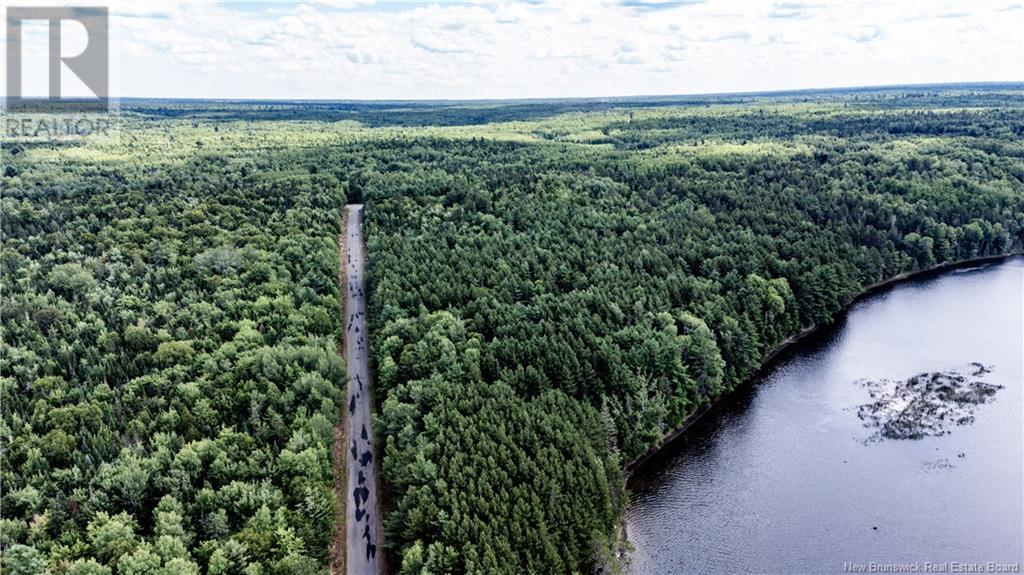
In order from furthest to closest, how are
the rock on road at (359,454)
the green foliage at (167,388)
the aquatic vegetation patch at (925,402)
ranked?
the aquatic vegetation patch at (925,402) → the rock on road at (359,454) → the green foliage at (167,388)

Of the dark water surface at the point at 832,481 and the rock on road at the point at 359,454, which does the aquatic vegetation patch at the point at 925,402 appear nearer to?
the dark water surface at the point at 832,481

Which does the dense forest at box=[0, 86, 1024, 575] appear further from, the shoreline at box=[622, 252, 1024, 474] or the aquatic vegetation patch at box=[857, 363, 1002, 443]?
the aquatic vegetation patch at box=[857, 363, 1002, 443]

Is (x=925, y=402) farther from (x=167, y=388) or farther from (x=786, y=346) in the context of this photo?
(x=167, y=388)

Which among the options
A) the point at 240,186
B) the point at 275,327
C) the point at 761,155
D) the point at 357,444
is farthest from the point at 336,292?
the point at 761,155

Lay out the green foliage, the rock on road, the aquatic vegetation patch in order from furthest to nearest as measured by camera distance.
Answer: the aquatic vegetation patch < the rock on road < the green foliage

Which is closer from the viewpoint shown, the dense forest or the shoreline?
the dense forest

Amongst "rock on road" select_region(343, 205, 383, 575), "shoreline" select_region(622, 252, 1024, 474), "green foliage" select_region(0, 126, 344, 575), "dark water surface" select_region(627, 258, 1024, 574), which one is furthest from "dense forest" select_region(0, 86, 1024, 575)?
"dark water surface" select_region(627, 258, 1024, 574)

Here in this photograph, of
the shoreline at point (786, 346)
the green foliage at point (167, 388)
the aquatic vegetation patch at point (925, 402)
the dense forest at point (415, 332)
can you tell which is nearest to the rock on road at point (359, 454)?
the dense forest at point (415, 332)
